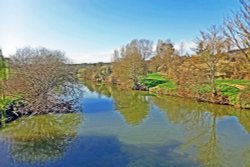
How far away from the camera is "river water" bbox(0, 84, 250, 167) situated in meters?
10.6

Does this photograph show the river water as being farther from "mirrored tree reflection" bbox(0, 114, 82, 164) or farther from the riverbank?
the riverbank

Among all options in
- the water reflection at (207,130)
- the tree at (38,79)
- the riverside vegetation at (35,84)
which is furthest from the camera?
the tree at (38,79)

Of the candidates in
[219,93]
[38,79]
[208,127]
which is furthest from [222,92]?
[38,79]

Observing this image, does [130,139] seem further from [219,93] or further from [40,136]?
[219,93]

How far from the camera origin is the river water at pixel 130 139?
10.6 m

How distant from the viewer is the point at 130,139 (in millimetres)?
13477

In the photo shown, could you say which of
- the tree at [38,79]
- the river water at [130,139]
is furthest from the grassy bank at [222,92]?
the tree at [38,79]

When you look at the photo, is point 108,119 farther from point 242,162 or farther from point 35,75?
point 242,162

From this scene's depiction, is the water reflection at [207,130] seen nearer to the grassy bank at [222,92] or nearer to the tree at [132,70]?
the grassy bank at [222,92]

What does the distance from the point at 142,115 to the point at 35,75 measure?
8.07 metres

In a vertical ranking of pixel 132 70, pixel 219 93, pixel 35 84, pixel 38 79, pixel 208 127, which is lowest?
pixel 208 127

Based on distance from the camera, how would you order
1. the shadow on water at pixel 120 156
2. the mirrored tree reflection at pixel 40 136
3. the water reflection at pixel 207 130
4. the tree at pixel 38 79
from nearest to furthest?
the shadow on water at pixel 120 156 < the water reflection at pixel 207 130 < the mirrored tree reflection at pixel 40 136 < the tree at pixel 38 79

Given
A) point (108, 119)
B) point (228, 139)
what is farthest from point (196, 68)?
point (228, 139)

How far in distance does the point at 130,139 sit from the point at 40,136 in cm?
440
